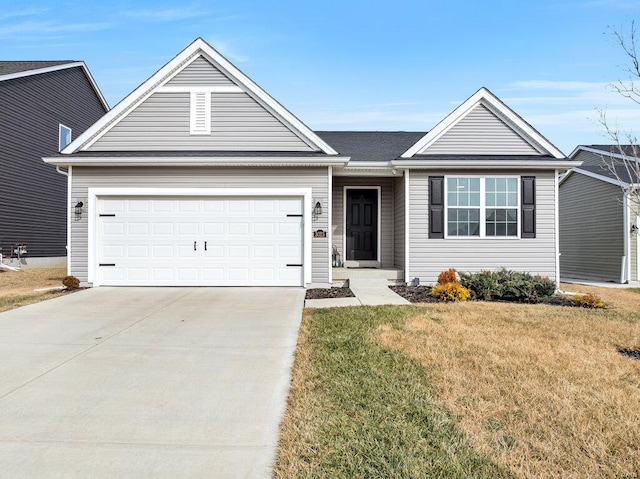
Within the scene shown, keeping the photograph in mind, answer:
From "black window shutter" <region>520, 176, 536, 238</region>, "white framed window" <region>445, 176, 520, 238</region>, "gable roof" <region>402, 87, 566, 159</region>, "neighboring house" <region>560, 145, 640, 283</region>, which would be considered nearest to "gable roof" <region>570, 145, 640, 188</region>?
"neighboring house" <region>560, 145, 640, 283</region>

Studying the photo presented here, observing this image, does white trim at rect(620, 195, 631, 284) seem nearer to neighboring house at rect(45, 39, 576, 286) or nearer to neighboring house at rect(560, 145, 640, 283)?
neighboring house at rect(560, 145, 640, 283)

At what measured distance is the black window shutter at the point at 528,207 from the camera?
39.1 feet

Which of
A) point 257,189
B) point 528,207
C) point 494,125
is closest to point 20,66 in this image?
point 257,189

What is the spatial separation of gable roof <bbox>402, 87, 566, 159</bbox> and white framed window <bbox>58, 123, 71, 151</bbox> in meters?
15.1

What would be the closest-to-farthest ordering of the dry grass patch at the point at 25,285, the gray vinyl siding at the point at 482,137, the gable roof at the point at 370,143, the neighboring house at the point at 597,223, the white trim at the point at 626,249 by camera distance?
the dry grass patch at the point at 25,285 < the gray vinyl siding at the point at 482,137 < the gable roof at the point at 370,143 < the white trim at the point at 626,249 < the neighboring house at the point at 597,223

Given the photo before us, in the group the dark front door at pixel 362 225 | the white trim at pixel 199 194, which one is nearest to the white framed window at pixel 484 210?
the dark front door at pixel 362 225

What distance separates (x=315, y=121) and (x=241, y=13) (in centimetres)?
1027

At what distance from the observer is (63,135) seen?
19578 millimetres

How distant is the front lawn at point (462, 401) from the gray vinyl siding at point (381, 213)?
6.19 m

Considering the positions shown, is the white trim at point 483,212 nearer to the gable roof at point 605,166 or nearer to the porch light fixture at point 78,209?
the gable roof at point 605,166

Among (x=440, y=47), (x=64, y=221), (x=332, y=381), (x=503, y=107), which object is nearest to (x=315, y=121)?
(x=440, y=47)

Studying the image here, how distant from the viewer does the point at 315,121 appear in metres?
20.6

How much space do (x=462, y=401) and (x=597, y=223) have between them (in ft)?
51.6

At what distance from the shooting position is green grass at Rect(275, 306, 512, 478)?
2.93 metres
